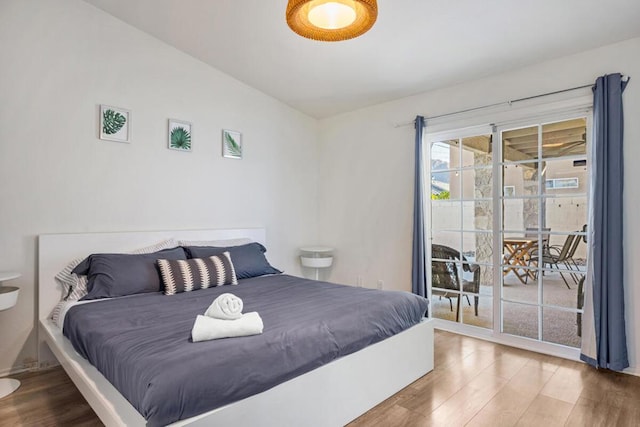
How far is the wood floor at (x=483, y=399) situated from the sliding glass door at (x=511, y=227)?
0.48 metres

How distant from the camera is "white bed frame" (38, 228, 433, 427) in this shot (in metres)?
1.59

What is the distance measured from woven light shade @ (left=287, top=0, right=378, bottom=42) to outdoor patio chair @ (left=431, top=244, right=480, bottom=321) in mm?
2526

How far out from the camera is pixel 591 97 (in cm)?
287

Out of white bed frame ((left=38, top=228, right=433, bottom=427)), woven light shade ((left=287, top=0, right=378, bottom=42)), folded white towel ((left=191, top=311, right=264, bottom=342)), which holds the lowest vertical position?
white bed frame ((left=38, top=228, right=433, bottom=427))

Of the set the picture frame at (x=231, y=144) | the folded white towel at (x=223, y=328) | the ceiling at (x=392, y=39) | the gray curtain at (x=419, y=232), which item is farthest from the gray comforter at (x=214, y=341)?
the ceiling at (x=392, y=39)

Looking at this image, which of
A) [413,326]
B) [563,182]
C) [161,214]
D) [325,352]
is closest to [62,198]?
[161,214]

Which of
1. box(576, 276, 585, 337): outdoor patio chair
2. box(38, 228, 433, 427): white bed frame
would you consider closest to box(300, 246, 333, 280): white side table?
box(38, 228, 433, 427): white bed frame

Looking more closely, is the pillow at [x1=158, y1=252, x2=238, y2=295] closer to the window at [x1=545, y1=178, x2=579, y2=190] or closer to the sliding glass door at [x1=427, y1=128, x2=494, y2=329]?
the sliding glass door at [x1=427, y1=128, x2=494, y2=329]

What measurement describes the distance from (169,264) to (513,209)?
2998 mm

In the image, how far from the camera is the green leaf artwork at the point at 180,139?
140 inches

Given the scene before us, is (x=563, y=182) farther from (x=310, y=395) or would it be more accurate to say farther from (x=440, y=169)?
(x=310, y=395)

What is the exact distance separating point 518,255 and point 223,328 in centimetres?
272

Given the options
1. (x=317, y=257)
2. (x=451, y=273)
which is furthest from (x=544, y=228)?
(x=317, y=257)

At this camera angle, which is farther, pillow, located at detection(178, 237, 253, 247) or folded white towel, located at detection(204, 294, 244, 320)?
pillow, located at detection(178, 237, 253, 247)
